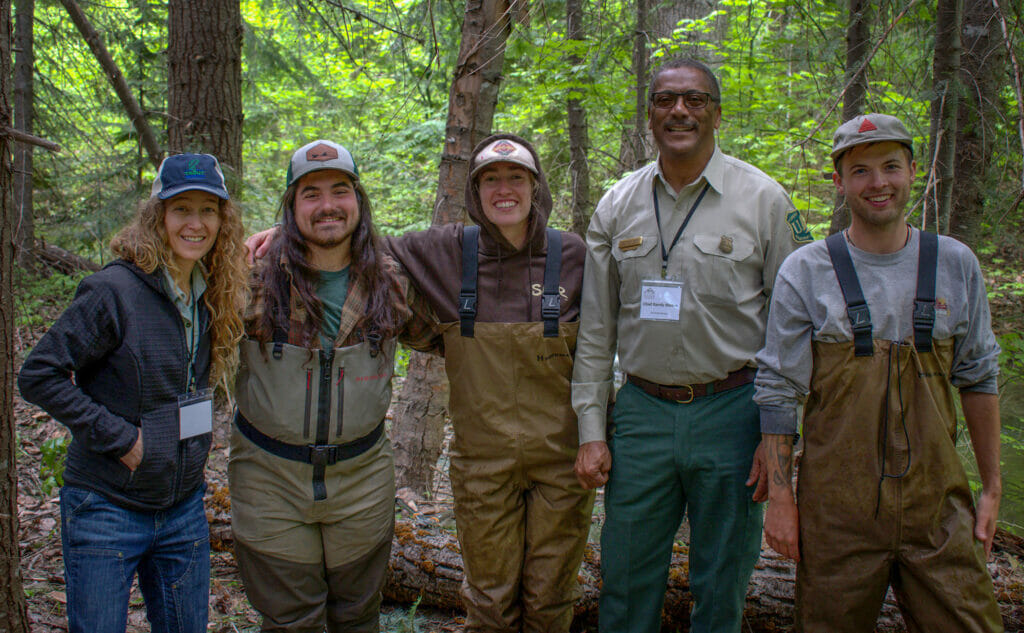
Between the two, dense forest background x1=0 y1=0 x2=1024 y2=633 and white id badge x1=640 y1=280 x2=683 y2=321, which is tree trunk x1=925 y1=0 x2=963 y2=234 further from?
white id badge x1=640 y1=280 x2=683 y2=321

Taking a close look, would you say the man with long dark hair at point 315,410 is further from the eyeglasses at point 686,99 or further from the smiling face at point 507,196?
the eyeglasses at point 686,99

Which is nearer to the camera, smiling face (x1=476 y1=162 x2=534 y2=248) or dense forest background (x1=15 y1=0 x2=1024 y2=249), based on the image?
smiling face (x1=476 y1=162 x2=534 y2=248)

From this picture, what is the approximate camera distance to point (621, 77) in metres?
7.32

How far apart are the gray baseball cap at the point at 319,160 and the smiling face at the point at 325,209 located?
38 millimetres

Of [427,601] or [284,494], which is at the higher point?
[284,494]

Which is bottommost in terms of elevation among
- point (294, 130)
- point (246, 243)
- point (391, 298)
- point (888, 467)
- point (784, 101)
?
point (888, 467)

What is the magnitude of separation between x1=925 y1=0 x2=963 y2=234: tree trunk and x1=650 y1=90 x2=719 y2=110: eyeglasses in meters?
1.95

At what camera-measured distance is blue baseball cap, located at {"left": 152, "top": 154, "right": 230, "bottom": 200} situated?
7.79ft

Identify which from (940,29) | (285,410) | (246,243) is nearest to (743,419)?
(285,410)

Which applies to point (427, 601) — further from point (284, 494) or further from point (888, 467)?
point (888, 467)

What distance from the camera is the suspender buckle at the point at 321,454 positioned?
8.59 ft

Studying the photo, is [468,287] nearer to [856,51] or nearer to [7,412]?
[7,412]

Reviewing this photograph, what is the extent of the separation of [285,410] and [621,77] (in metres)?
6.00

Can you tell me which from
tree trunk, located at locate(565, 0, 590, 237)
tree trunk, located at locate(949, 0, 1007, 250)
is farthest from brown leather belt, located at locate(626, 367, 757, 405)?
tree trunk, located at locate(565, 0, 590, 237)
